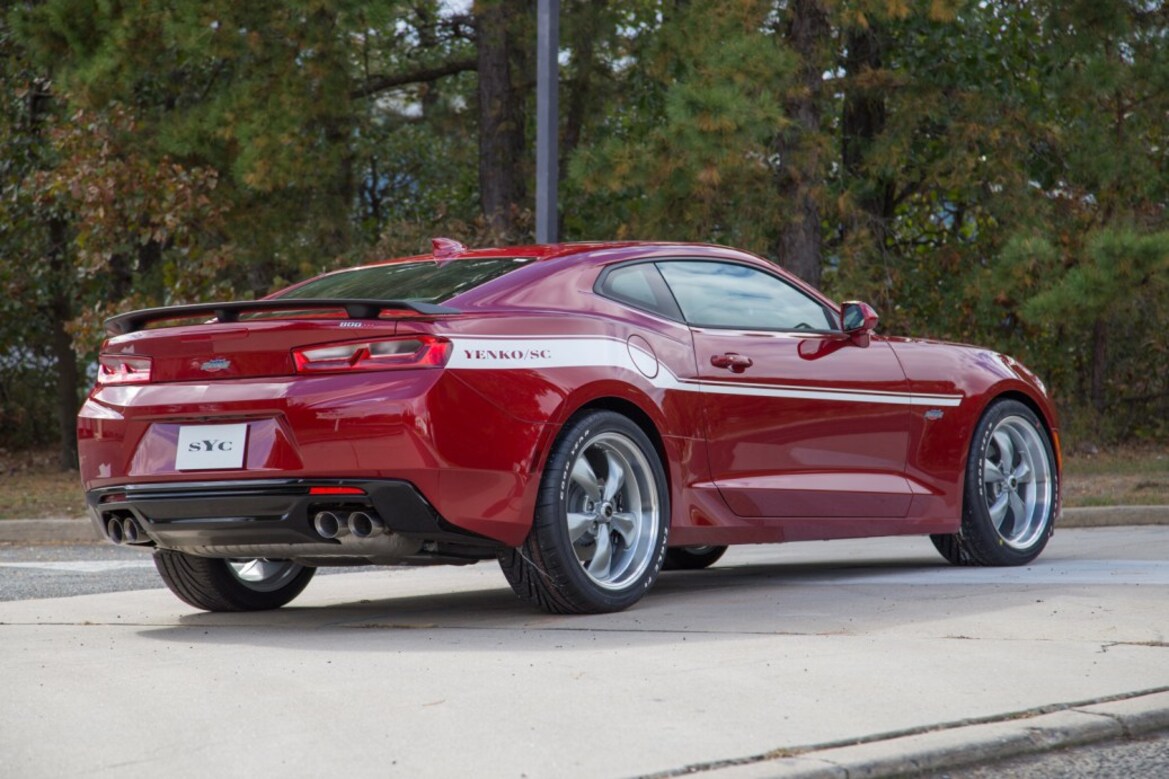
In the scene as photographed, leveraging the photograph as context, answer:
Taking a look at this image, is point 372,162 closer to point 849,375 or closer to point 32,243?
point 32,243

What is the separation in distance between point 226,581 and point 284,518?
140 centimetres

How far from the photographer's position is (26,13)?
18734 millimetres

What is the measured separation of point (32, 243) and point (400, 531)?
56.8 ft

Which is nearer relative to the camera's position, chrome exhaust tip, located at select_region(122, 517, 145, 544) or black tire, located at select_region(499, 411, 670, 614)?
black tire, located at select_region(499, 411, 670, 614)

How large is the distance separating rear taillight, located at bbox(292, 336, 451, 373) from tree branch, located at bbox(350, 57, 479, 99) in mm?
14461

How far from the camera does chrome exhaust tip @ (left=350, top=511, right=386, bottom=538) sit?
5.98m

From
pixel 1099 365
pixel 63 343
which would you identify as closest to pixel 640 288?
pixel 1099 365

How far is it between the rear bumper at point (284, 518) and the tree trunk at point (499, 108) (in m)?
13.3

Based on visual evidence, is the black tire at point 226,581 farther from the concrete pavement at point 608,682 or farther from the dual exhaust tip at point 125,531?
the dual exhaust tip at point 125,531

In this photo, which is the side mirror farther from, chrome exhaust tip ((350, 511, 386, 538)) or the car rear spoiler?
chrome exhaust tip ((350, 511, 386, 538))

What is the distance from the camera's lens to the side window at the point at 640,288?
271 inches

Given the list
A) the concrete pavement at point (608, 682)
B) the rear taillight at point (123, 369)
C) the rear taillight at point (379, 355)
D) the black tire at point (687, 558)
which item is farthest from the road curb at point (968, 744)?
the black tire at point (687, 558)

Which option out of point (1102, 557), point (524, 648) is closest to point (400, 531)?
point (524, 648)

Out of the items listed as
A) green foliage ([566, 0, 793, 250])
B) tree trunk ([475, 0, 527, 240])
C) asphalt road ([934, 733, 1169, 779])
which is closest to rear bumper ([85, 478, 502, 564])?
asphalt road ([934, 733, 1169, 779])
